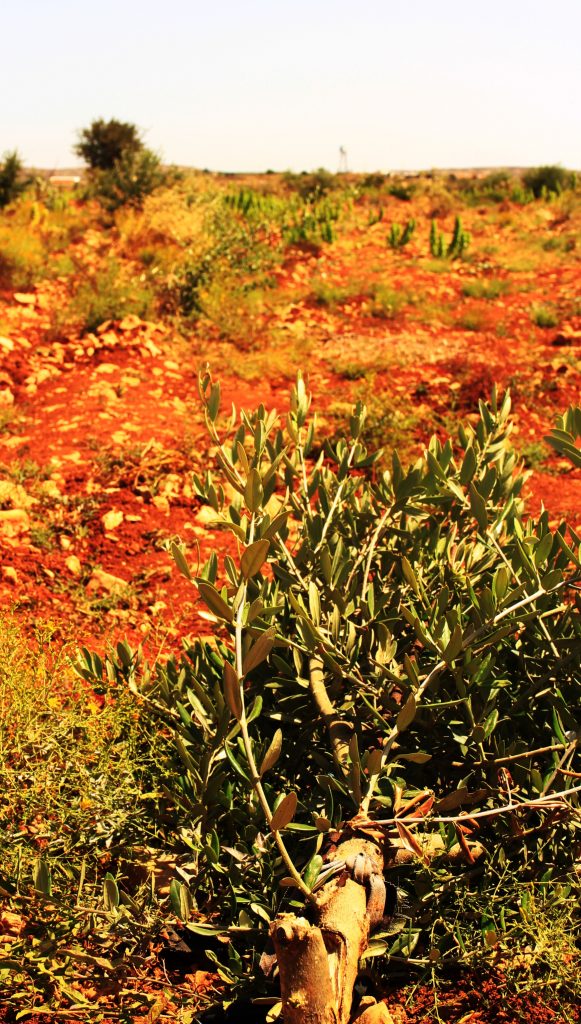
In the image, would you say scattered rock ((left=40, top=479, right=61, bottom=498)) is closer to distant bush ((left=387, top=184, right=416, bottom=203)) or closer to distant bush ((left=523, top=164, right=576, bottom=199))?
distant bush ((left=387, top=184, right=416, bottom=203))

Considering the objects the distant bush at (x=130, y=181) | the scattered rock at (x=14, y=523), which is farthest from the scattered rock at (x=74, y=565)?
the distant bush at (x=130, y=181)

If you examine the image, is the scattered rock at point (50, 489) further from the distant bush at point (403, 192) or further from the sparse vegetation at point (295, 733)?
the distant bush at point (403, 192)

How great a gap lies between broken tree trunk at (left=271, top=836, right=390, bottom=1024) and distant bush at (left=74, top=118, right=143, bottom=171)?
17910 millimetres

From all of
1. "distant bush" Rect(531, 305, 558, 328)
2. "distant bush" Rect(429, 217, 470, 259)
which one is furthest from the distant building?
"distant bush" Rect(531, 305, 558, 328)

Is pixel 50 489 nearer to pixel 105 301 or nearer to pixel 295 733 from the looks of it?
pixel 295 733

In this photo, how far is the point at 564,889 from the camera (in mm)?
1705

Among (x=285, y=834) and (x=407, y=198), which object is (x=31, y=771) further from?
(x=407, y=198)

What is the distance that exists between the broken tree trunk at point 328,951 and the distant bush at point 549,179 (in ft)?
61.2

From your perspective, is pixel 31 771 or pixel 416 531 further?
pixel 416 531

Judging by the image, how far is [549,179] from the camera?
1862 centimetres

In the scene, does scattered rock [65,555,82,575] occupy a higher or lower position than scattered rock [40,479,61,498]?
lower

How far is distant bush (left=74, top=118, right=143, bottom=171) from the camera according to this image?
1777cm

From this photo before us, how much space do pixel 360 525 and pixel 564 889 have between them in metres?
1.05

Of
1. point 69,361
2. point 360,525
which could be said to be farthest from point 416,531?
point 69,361
